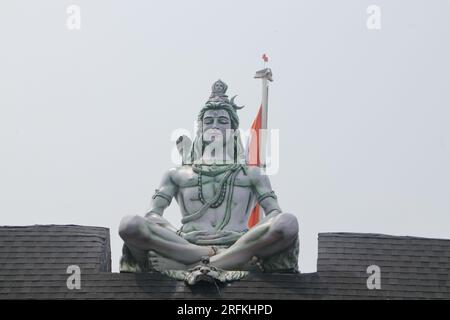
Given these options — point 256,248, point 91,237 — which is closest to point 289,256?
point 256,248

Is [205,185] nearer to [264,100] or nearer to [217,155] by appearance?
[217,155]

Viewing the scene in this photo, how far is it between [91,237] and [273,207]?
2.34 m

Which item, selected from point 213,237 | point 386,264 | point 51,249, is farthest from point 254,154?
point 51,249

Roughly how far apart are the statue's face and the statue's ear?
304 mm

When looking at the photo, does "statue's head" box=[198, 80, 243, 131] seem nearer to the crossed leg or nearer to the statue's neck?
the statue's neck

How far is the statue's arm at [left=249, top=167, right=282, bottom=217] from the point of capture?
31203 mm

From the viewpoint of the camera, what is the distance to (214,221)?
31125mm

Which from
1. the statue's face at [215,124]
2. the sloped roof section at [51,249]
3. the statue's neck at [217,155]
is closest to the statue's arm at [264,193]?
the statue's neck at [217,155]

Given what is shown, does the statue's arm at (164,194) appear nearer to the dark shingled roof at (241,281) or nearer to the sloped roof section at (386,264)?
the dark shingled roof at (241,281)

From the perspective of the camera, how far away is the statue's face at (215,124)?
31.8 metres

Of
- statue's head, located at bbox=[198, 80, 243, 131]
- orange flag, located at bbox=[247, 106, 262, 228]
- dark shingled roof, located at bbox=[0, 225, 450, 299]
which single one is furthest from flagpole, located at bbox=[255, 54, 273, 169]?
dark shingled roof, located at bbox=[0, 225, 450, 299]

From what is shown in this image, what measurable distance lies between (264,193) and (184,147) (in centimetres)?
143
